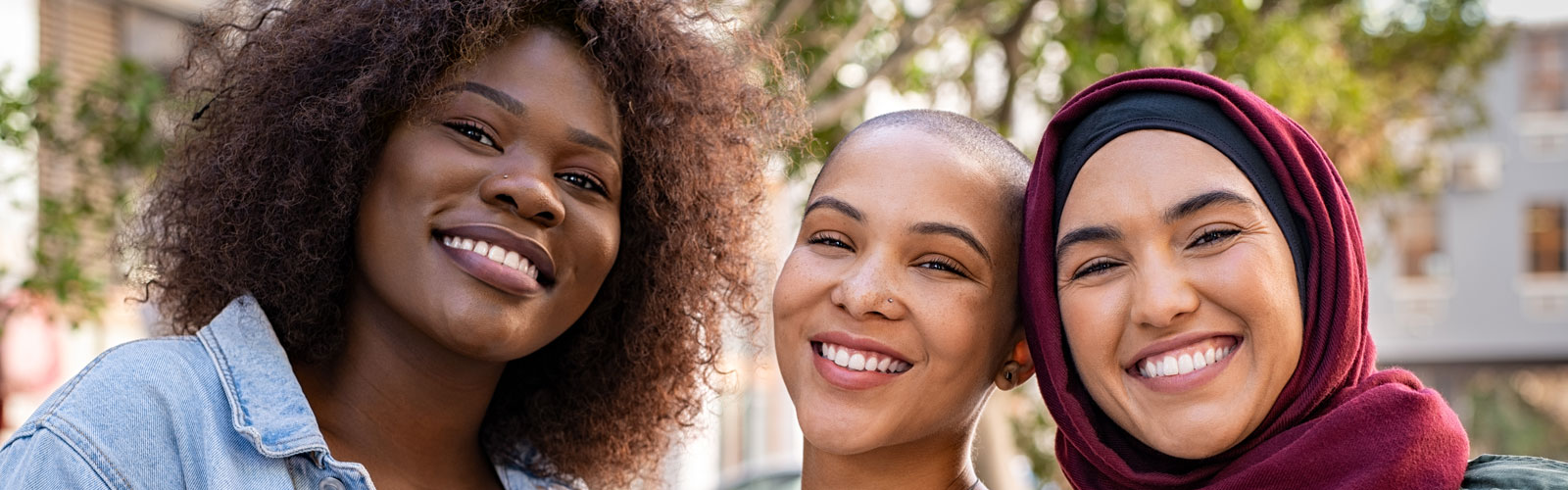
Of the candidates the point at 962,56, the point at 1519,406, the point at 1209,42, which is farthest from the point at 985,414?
the point at 1519,406

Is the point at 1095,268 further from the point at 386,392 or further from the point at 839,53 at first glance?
the point at 839,53

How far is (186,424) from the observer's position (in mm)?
2502

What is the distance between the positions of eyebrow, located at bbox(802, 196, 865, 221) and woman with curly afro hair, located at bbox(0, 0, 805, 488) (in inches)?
16.9

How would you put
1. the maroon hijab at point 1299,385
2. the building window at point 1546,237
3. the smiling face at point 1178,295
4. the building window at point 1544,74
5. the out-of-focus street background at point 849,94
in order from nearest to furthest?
the maroon hijab at point 1299,385
the smiling face at point 1178,295
the out-of-focus street background at point 849,94
the building window at point 1546,237
the building window at point 1544,74

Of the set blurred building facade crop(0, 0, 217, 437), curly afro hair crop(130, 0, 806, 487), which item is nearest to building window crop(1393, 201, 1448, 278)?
blurred building facade crop(0, 0, 217, 437)

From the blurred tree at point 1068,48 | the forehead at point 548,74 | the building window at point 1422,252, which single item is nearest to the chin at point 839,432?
the forehead at point 548,74

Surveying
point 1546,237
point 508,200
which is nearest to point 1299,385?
point 508,200

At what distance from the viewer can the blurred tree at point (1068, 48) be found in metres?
6.25

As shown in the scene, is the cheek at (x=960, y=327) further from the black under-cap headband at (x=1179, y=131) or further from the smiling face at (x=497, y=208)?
the smiling face at (x=497, y=208)

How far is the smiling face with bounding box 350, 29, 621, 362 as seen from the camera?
2.75 meters

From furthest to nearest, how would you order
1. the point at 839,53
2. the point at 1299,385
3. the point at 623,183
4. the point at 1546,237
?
the point at 1546,237 → the point at 839,53 → the point at 623,183 → the point at 1299,385

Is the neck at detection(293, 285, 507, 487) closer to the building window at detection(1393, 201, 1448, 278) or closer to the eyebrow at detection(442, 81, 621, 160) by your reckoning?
the eyebrow at detection(442, 81, 621, 160)

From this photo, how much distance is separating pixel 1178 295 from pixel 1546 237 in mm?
→ 26219

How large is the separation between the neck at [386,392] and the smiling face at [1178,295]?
129cm
